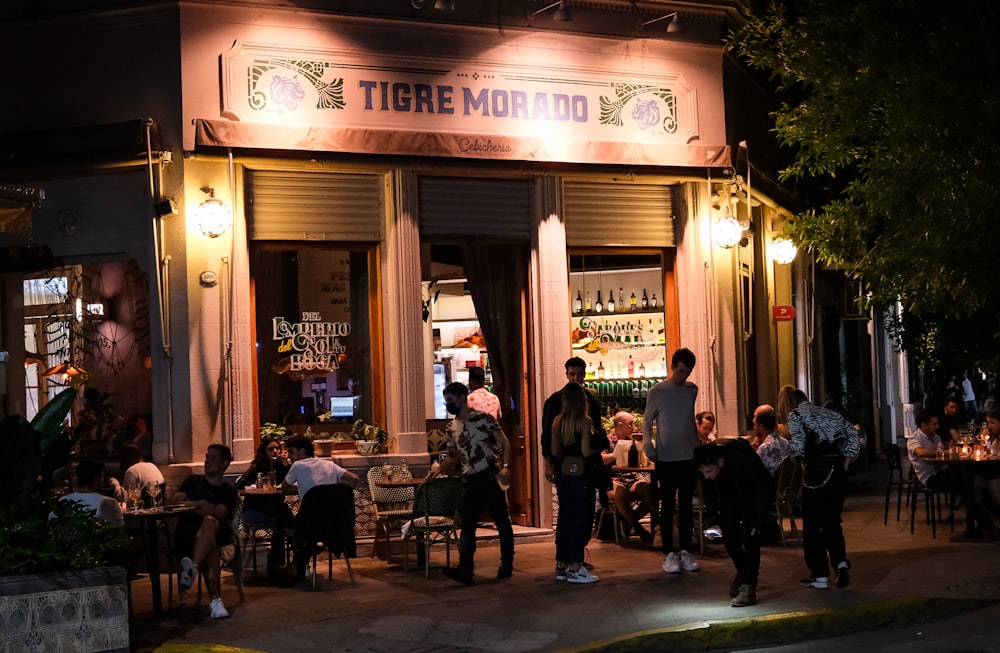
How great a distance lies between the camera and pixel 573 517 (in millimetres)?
10711

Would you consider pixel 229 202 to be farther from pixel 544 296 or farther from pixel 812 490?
pixel 812 490

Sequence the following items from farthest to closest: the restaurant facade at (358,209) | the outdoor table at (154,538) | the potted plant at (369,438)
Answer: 1. the potted plant at (369,438)
2. the restaurant facade at (358,209)
3. the outdoor table at (154,538)

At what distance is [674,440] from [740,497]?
1790 mm

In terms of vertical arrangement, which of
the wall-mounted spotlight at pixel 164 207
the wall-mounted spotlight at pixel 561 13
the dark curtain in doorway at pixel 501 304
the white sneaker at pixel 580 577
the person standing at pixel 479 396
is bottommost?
the white sneaker at pixel 580 577

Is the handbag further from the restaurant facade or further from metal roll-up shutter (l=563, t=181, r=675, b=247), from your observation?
metal roll-up shutter (l=563, t=181, r=675, b=247)

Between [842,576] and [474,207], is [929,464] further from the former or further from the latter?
[474,207]

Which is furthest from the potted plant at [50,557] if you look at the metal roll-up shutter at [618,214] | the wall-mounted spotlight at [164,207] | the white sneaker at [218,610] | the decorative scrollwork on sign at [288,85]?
→ the metal roll-up shutter at [618,214]

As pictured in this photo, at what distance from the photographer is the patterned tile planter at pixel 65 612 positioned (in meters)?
7.81

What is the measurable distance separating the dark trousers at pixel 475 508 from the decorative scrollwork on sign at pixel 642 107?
5045mm

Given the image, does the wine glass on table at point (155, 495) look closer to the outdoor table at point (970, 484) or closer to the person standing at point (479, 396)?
the person standing at point (479, 396)

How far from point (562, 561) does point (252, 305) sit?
172 inches

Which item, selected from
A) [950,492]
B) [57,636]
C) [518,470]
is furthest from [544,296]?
[57,636]

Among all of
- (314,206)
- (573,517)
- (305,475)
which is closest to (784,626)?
(573,517)

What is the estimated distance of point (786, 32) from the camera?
1340cm
